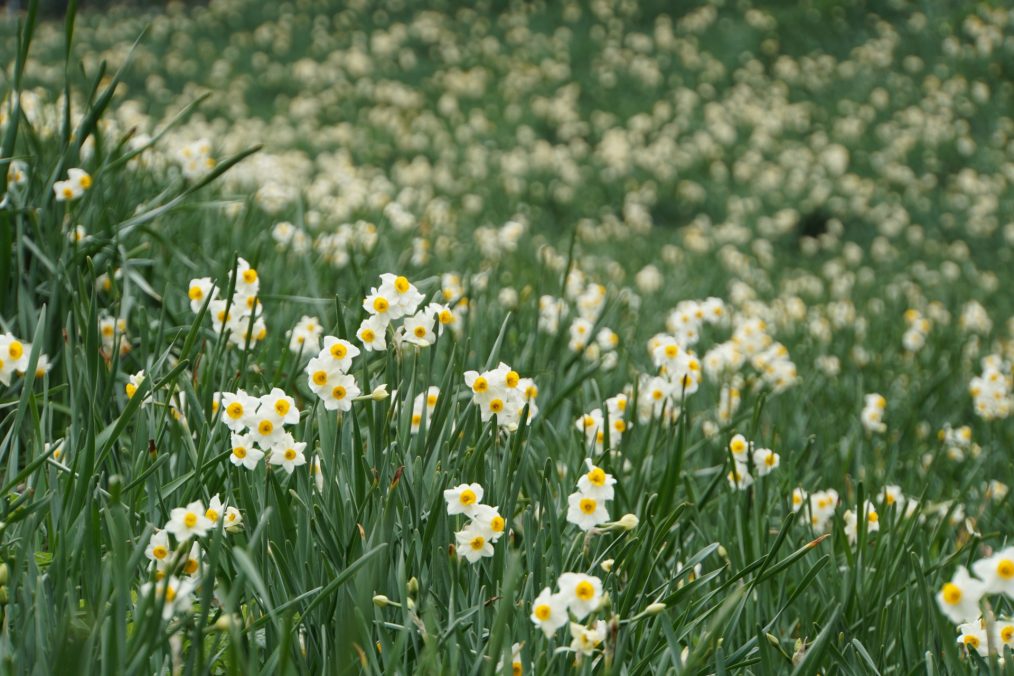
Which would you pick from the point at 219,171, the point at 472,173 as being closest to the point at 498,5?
the point at 472,173

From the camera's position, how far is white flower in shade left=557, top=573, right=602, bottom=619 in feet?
4.00

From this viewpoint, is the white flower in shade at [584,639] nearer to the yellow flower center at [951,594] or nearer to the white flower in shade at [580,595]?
the white flower in shade at [580,595]

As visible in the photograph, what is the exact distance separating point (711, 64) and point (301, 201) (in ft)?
27.6

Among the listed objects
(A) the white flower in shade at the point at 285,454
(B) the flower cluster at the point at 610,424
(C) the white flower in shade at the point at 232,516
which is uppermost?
(A) the white flower in shade at the point at 285,454

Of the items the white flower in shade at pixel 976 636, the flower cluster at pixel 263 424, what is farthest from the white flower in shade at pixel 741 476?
the flower cluster at pixel 263 424

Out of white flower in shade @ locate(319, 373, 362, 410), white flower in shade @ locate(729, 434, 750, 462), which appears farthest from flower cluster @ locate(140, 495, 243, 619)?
white flower in shade @ locate(729, 434, 750, 462)

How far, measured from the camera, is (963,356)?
4.33 metres

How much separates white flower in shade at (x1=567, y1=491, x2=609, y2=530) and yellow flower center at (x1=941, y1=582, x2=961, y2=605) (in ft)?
1.54

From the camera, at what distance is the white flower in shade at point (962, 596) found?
1.22m

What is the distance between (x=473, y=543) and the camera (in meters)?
1.46

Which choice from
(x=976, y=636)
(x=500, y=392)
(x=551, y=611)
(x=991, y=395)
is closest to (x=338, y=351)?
(x=500, y=392)

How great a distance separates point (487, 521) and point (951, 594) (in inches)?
24.9

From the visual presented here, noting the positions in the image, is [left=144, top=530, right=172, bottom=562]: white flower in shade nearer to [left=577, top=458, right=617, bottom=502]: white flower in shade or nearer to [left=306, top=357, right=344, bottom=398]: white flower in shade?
[left=306, top=357, right=344, bottom=398]: white flower in shade

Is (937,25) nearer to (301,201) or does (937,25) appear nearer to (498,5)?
(498,5)
